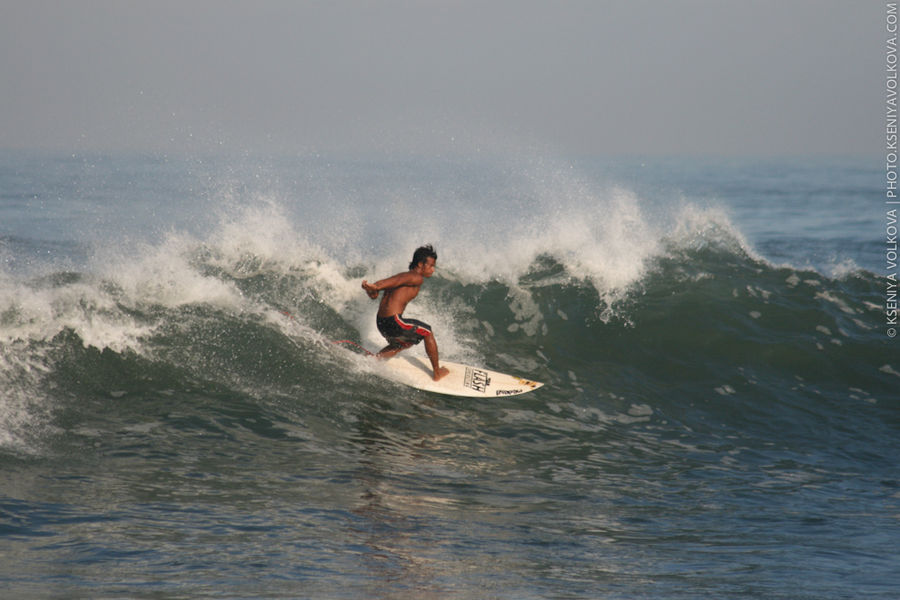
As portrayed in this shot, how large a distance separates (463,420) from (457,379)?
732mm

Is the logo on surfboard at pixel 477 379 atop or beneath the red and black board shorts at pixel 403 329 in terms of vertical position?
beneath

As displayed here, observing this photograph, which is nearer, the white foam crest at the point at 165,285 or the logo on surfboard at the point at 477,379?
the logo on surfboard at the point at 477,379

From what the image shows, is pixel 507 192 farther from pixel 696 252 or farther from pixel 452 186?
pixel 696 252

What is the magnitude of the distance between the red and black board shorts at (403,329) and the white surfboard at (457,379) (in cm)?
42

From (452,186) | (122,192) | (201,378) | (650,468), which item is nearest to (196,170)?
(122,192)

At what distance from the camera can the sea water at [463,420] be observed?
515 cm

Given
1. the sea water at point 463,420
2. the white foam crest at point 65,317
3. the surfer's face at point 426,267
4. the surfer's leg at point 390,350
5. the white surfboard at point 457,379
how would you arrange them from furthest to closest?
the surfer's leg at point 390,350, the white surfboard at point 457,379, the surfer's face at point 426,267, the white foam crest at point 65,317, the sea water at point 463,420

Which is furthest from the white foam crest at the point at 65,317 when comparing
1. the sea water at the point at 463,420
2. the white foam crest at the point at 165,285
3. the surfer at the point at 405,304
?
the surfer at the point at 405,304

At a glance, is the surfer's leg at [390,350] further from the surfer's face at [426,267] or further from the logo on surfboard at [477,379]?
the surfer's face at [426,267]

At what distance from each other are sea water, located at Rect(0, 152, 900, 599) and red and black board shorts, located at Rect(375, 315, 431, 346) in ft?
1.89

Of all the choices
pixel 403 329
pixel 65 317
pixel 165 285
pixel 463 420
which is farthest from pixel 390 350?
pixel 65 317

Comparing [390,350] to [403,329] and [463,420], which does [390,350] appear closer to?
[403,329]

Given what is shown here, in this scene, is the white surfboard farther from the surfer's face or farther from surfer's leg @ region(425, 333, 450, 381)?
the surfer's face

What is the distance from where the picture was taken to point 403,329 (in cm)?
866
